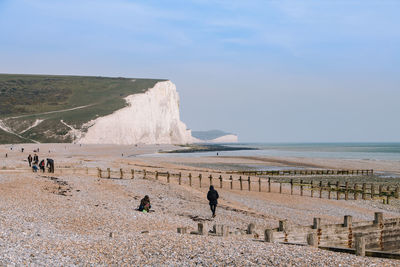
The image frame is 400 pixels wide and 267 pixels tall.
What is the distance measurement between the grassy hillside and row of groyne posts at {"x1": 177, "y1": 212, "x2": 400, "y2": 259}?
109877 millimetres

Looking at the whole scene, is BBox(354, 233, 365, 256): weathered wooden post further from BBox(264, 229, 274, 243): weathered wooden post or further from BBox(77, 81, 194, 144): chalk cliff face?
BBox(77, 81, 194, 144): chalk cliff face

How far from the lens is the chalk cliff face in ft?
420

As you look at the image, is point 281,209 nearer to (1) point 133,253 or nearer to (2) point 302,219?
(2) point 302,219

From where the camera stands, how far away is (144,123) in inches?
Result: 5595

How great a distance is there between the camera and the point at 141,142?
13950cm

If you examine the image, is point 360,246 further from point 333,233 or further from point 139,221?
point 139,221

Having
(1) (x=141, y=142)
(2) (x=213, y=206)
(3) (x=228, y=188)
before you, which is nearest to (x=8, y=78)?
(1) (x=141, y=142)

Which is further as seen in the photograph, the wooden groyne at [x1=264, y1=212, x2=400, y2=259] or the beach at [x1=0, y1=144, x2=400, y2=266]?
the wooden groyne at [x1=264, y1=212, x2=400, y2=259]

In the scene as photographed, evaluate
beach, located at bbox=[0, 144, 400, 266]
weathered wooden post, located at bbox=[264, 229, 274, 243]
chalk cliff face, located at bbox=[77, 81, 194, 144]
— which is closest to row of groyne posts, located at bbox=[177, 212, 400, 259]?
weathered wooden post, located at bbox=[264, 229, 274, 243]

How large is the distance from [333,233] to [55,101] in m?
146

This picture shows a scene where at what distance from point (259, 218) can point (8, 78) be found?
169 m

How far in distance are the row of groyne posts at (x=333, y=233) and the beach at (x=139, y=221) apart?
0.30 meters

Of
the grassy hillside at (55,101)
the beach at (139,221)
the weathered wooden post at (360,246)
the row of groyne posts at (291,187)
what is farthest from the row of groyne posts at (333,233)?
the grassy hillside at (55,101)

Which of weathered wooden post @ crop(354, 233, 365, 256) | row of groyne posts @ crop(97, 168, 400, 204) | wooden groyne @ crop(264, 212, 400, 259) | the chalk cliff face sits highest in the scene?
the chalk cliff face
